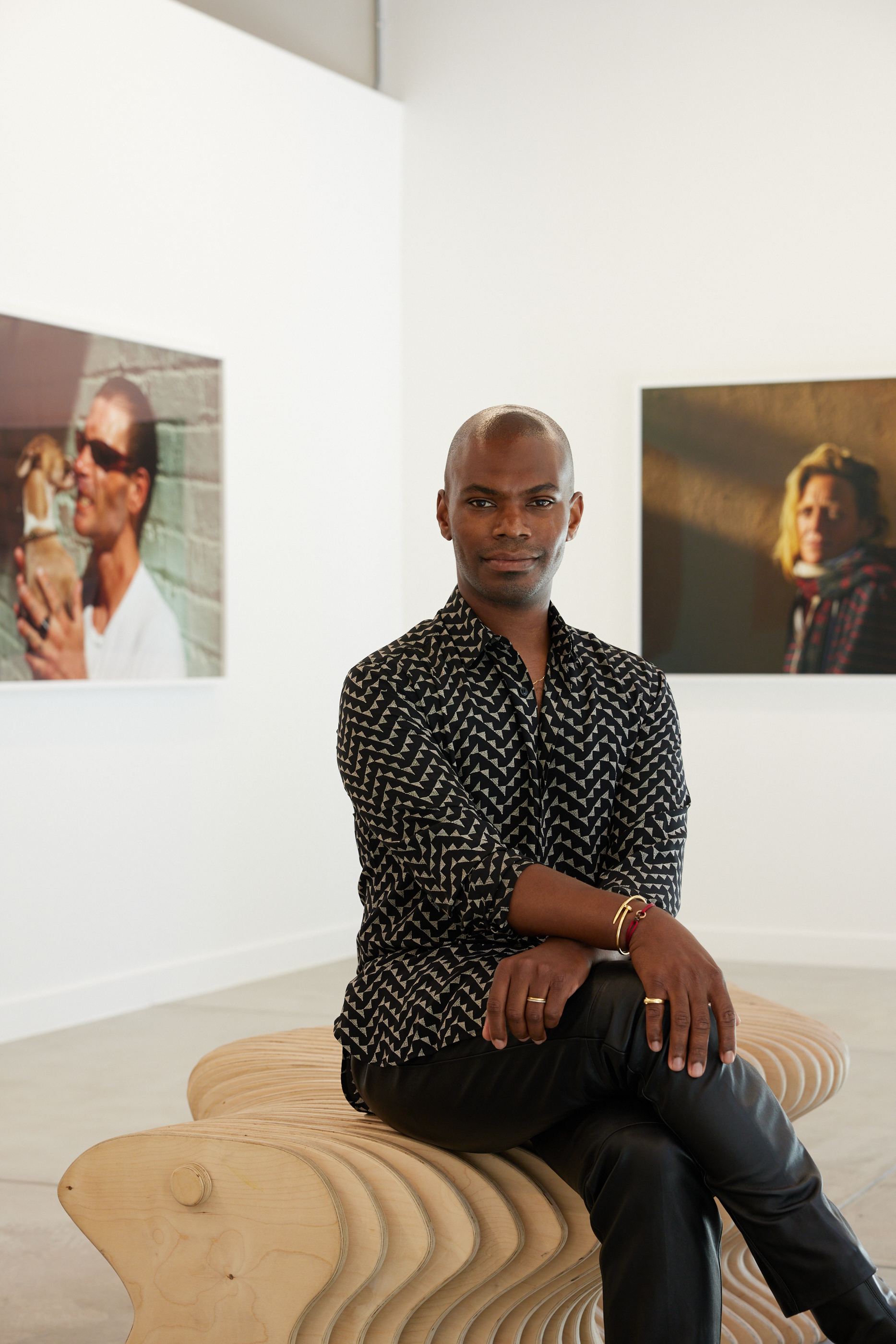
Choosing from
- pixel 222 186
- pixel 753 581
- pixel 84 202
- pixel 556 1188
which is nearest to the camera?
pixel 556 1188

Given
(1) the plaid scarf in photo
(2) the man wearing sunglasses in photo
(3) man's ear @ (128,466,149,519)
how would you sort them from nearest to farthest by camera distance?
(2) the man wearing sunglasses in photo < (3) man's ear @ (128,466,149,519) < (1) the plaid scarf in photo

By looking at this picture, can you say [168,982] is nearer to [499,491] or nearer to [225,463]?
[225,463]

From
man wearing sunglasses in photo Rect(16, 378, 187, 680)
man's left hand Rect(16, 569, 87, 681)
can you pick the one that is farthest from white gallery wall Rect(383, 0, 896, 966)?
man's left hand Rect(16, 569, 87, 681)

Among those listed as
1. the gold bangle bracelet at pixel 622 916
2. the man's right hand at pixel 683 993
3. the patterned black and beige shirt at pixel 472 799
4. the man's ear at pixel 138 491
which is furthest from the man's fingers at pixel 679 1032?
the man's ear at pixel 138 491

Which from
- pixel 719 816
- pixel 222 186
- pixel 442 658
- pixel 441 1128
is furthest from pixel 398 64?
pixel 441 1128

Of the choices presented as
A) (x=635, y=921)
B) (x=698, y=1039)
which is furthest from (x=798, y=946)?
(x=698, y=1039)

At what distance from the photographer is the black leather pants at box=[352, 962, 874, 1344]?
1870 millimetres

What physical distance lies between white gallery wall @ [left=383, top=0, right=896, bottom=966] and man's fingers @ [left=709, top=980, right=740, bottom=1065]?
15.1ft

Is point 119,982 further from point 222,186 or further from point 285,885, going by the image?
point 222,186

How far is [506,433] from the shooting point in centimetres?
239

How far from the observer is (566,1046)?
2.03 m

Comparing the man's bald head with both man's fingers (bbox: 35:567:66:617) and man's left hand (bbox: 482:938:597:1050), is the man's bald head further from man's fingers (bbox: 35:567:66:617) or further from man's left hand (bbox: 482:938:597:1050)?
man's fingers (bbox: 35:567:66:617)

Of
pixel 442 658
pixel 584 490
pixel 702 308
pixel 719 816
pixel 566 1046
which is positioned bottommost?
pixel 719 816

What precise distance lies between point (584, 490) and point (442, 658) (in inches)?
178
